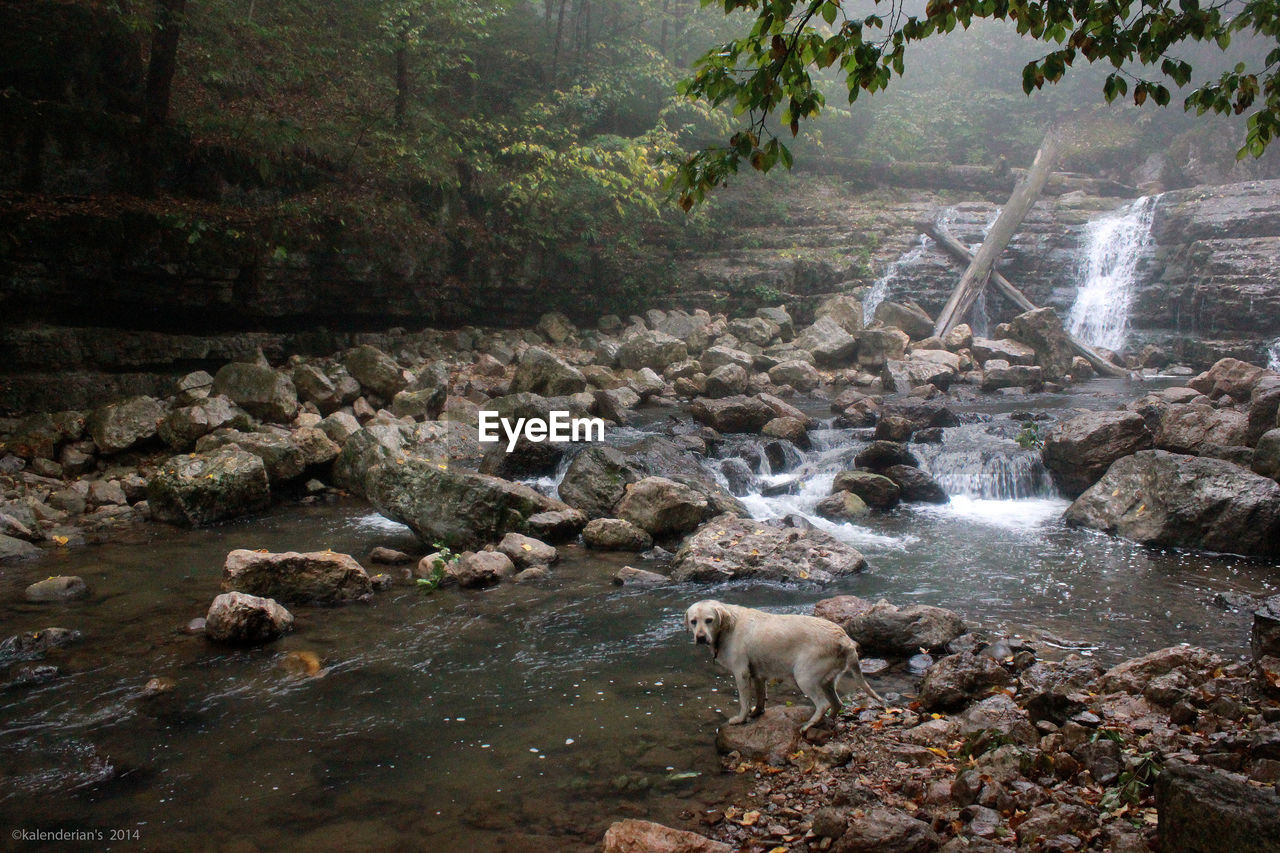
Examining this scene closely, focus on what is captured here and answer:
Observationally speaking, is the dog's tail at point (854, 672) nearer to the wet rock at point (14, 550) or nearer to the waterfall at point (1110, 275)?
the wet rock at point (14, 550)

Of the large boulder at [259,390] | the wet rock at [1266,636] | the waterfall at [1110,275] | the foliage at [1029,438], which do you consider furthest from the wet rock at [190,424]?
the waterfall at [1110,275]

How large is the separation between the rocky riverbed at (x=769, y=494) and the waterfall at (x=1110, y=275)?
10.8ft

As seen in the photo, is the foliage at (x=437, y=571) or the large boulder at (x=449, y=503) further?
the large boulder at (x=449, y=503)

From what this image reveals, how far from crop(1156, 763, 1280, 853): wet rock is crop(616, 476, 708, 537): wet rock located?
6.29 m

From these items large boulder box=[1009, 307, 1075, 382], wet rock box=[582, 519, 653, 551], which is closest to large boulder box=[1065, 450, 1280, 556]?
wet rock box=[582, 519, 653, 551]

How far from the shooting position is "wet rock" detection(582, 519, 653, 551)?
8477 mm

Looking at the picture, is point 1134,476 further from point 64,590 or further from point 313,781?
point 64,590

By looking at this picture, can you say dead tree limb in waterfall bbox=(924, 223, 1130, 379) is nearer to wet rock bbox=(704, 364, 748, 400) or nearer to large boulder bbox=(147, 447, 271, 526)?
wet rock bbox=(704, 364, 748, 400)

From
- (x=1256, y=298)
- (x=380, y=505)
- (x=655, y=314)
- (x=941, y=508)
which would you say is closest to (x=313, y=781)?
(x=380, y=505)

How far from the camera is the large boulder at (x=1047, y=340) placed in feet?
62.4

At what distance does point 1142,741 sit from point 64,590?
8395 mm

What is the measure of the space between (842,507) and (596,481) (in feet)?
10.8

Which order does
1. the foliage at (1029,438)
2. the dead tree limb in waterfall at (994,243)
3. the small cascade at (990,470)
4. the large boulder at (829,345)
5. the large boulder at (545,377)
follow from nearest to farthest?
1. the small cascade at (990,470)
2. the foliage at (1029,438)
3. the large boulder at (545,377)
4. the large boulder at (829,345)
5. the dead tree limb in waterfall at (994,243)

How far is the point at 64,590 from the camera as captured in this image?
22.6 ft
